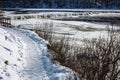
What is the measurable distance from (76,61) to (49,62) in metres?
1.21

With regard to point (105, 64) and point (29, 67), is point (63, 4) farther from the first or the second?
point (105, 64)

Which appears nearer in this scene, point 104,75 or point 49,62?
point 104,75

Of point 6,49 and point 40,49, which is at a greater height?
point 6,49

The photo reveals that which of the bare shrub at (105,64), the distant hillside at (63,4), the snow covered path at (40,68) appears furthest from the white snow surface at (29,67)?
the distant hillside at (63,4)

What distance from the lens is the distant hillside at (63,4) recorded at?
343ft

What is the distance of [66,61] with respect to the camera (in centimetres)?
1258

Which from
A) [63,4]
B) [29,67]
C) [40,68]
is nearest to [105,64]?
[40,68]

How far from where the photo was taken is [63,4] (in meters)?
107

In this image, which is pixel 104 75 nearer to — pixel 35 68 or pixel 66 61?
pixel 35 68

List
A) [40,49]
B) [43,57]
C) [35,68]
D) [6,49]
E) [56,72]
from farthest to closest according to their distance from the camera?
1. [40,49]
2. [43,57]
3. [6,49]
4. [35,68]
5. [56,72]

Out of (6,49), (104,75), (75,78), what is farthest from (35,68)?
(104,75)

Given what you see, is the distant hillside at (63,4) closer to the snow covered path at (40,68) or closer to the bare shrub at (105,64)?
the snow covered path at (40,68)

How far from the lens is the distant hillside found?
104500 mm

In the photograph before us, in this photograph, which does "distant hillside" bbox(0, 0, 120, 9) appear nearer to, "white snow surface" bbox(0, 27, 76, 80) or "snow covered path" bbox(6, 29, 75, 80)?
"snow covered path" bbox(6, 29, 75, 80)
